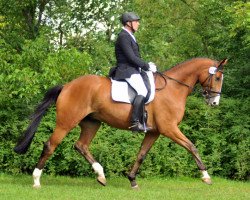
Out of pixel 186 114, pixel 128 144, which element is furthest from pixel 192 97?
pixel 128 144

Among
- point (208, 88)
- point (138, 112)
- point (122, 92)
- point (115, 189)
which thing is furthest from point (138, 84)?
point (115, 189)

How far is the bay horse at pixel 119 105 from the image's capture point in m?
10.4

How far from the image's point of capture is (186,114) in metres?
14.0

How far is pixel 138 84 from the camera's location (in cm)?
1026

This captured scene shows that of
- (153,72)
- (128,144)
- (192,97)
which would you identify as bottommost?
(128,144)

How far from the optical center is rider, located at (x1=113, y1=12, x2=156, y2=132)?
10.2 meters

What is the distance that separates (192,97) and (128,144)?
2336 millimetres

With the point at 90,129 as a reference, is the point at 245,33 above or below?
above

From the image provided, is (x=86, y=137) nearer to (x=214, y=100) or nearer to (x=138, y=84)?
(x=138, y=84)

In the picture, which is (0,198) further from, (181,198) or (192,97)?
(192,97)

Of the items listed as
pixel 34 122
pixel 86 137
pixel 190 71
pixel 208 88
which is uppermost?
pixel 190 71

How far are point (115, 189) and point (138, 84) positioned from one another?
195 cm

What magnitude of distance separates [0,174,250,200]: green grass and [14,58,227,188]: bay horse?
0.40 metres

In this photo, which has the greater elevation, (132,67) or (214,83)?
(132,67)
